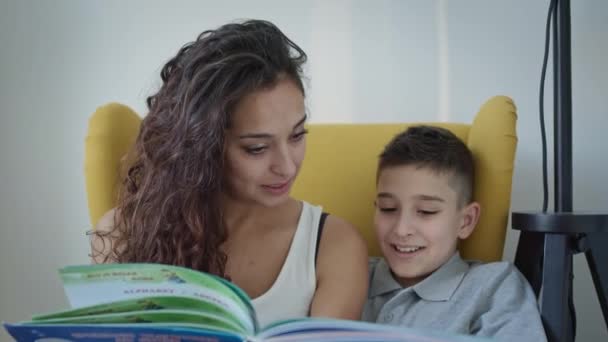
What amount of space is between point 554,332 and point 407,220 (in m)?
0.32

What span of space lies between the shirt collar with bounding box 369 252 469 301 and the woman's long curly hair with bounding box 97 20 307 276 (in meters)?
0.33

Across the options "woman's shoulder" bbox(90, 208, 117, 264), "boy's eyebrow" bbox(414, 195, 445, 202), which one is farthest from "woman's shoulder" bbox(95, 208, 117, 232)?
"boy's eyebrow" bbox(414, 195, 445, 202)

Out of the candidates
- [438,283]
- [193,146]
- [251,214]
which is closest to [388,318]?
[438,283]

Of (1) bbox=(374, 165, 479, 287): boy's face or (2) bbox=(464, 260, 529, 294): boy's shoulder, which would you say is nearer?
(2) bbox=(464, 260, 529, 294): boy's shoulder

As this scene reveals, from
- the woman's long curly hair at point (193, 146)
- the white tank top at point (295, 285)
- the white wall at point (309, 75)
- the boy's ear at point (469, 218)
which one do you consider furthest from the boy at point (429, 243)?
the white wall at point (309, 75)

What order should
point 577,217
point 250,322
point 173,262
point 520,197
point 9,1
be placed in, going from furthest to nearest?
point 9,1, point 520,197, point 173,262, point 577,217, point 250,322

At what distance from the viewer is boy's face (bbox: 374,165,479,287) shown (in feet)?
3.71

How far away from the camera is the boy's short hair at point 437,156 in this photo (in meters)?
1.15

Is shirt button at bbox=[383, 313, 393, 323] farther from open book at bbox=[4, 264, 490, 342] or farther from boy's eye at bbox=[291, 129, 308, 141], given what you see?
open book at bbox=[4, 264, 490, 342]

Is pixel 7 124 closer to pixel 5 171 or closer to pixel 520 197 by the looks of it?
pixel 5 171

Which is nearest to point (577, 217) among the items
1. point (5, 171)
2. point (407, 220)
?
point (407, 220)

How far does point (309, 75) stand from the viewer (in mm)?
1674

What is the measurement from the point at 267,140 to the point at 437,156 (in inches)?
14.5

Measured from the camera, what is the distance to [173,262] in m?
1.06
